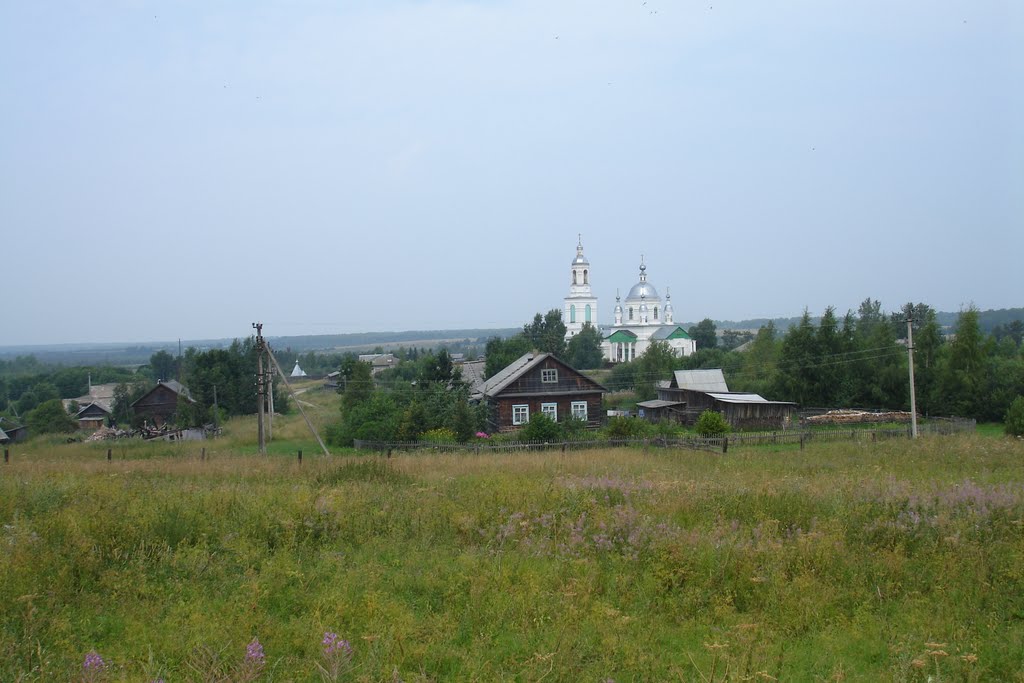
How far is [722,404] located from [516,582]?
101ft

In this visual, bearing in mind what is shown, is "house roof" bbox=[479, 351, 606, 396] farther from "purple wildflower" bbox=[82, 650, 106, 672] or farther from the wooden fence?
"purple wildflower" bbox=[82, 650, 106, 672]

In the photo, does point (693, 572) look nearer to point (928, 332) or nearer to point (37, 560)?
point (37, 560)

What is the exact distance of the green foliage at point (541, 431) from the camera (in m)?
26.7

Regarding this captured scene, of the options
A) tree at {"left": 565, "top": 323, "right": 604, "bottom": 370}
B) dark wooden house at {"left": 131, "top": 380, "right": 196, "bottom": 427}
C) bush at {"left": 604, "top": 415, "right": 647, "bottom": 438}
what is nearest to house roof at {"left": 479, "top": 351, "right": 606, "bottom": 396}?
bush at {"left": 604, "top": 415, "right": 647, "bottom": 438}

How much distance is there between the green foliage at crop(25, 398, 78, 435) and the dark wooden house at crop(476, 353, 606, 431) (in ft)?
94.4

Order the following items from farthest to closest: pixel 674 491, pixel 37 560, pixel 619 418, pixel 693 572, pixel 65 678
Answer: pixel 619 418
pixel 674 491
pixel 693 572
pixel 37 560
pixel 65 678

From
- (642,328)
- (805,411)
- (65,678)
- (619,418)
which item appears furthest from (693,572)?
(642,328)

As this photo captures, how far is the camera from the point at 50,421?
46.9 meters

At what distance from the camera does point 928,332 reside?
1671 inches

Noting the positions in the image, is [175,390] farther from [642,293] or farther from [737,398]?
[642,293]

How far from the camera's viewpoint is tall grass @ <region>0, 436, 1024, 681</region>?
5781 mm

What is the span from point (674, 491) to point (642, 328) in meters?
97.0

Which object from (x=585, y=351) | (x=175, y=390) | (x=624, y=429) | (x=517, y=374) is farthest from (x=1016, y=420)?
(x=585, y=351)

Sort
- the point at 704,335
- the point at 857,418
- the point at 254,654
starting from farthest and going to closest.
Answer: the point at 704,335 < the point at 857,418 < the point at 254,654
